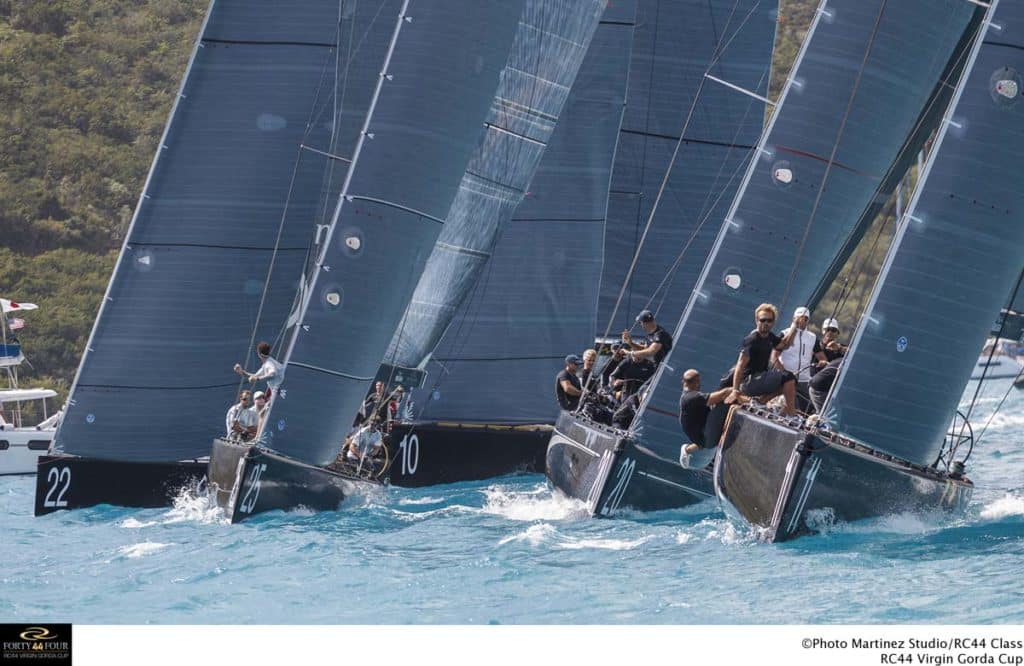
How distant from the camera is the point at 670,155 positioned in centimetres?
2041

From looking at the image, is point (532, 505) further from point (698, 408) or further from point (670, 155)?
point (670, 155)

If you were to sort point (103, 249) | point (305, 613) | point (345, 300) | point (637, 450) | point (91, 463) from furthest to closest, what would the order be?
point (103, 249) → point (91, 463) → point (345, 300) → point (637, 450) → point (305, 613)

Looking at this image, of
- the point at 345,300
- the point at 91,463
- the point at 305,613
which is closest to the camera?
the point at 305,613

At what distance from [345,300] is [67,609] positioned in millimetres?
4455

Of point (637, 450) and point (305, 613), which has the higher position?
point (637, 450)

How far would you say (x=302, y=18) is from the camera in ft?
58.3

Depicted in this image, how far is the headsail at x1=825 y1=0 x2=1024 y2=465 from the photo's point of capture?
1269 cm

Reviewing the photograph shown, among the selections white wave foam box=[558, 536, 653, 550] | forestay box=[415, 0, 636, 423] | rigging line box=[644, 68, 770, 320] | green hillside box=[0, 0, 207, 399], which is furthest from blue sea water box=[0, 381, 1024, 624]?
green hillside box=[0, 0, 207, 399]

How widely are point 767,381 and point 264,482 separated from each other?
4643mm

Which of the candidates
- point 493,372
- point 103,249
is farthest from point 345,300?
point 103,249

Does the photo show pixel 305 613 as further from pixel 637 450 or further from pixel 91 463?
pixel 91 463

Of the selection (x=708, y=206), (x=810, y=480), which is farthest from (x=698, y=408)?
(x=708, y=206)

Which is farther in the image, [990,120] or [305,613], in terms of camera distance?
[990,120]

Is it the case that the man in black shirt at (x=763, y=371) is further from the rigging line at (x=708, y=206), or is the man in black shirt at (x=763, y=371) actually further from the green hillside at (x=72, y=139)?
the green hillside at (x=72, y=139)
